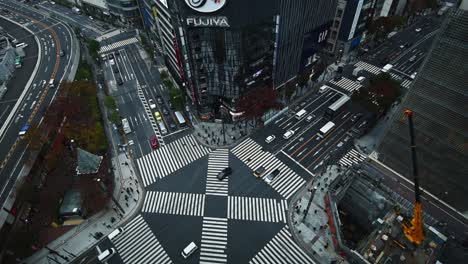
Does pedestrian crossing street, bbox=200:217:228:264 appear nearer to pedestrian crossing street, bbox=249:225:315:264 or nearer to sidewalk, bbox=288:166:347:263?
pedestrian crossing street, bbox=249:225:315:264

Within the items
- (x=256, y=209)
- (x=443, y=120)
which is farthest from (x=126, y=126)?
(x=443, y=120)

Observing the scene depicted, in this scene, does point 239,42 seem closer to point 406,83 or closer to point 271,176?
point 271,176

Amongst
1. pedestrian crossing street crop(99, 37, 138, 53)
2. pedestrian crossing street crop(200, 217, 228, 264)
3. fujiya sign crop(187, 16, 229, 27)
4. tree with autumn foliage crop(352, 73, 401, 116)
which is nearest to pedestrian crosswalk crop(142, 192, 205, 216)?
pedestrian crossing street crop(200, 217, 228, 264)

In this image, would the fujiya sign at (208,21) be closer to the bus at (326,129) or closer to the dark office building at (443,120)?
the bus at (326,129)

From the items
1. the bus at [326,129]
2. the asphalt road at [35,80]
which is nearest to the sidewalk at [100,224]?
the asphalt road at [35,80]

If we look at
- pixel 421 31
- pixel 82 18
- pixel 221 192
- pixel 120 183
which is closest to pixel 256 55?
pixel 221 192

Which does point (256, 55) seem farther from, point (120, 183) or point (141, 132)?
point (120, 183)
